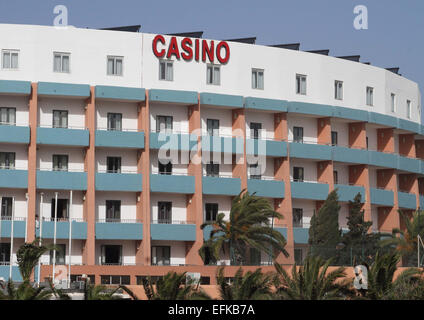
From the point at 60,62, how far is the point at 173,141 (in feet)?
30.8

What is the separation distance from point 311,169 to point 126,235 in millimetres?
16675

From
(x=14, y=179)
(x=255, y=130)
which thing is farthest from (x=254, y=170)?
(x=14, y=179)

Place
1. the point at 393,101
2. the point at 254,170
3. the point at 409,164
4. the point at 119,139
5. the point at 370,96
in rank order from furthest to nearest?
1. the point at 409,164
2. the point at 393,101
3. the point at 370,96
4. the point at 254,170
5. the point at 119,139

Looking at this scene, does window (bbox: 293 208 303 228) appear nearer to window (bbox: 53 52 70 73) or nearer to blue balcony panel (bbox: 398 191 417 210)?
blue balcony panel (bbox: 398 191 417 210)

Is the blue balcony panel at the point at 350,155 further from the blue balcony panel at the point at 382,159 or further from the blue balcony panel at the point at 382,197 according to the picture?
the blue balcony panel at the point at 382,197

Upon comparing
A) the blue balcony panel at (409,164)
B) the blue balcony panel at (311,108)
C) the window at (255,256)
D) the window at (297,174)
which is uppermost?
the blue balcony panel at (311,108)

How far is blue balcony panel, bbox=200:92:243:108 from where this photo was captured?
208 feet

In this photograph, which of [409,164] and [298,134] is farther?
[409,164]

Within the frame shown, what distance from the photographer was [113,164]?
207 feet

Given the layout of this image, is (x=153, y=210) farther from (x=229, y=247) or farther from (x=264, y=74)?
(x=264, y=74)

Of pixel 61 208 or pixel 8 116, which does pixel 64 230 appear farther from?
pixel 8 116

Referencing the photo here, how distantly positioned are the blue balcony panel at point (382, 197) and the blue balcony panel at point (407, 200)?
1.60m

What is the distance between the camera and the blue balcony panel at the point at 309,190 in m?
66.9

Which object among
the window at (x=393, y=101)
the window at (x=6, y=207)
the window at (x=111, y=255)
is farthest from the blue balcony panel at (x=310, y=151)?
the window at (x=6, y=207)
